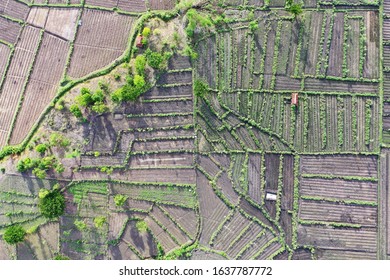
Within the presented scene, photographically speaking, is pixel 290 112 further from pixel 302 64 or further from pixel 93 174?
pixel 93 174

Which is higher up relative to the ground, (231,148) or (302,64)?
(302,64)

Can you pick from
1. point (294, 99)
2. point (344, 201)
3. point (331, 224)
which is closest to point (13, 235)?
point (294, 99)

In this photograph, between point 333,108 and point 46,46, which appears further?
point 46,46

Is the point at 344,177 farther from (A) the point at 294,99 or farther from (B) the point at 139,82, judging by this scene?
(B) the point at 139,82

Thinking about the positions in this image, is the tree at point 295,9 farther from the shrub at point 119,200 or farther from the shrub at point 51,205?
the shrub at point 51,205

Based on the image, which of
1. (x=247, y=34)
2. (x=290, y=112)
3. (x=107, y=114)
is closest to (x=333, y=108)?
(x=290, y=112)

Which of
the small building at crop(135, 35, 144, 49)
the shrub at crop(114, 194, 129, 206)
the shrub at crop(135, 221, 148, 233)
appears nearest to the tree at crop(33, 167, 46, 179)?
the shrub at crop(114, 194, 129, 206)
